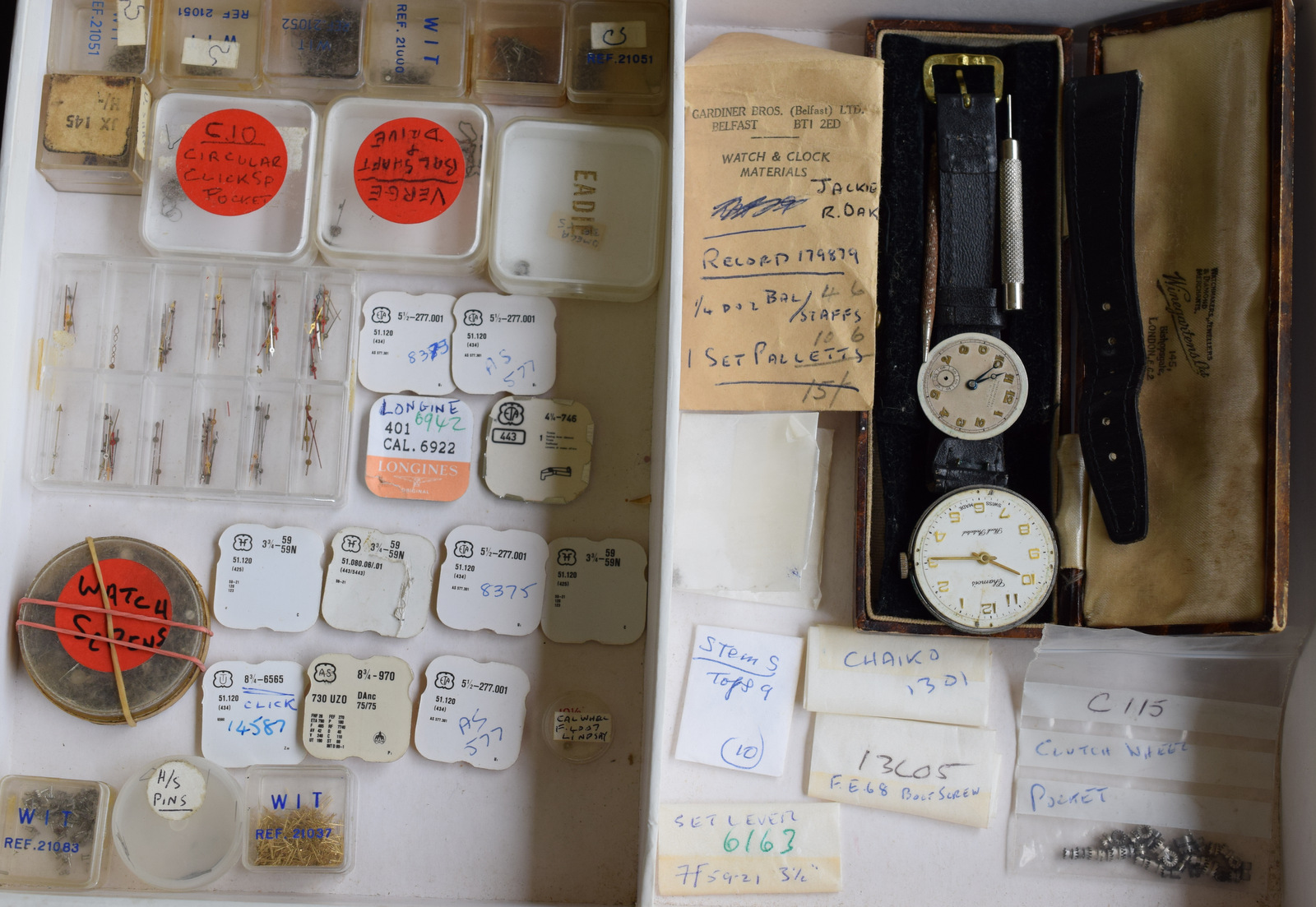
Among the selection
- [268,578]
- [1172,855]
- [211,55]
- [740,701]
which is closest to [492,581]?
[268,578]

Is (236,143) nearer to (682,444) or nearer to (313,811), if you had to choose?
(682,444)

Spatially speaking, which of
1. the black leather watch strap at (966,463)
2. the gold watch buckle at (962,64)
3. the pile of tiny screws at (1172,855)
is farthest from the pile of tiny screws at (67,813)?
the gold watch buckle at (962,64)

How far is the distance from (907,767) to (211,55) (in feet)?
4.71

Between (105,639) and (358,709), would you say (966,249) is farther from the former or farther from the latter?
(105,639)

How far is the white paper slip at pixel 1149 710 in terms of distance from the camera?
1.25 meters

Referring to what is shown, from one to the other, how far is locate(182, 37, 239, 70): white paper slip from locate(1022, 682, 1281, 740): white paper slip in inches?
57.6

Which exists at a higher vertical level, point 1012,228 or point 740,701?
point 1012,228

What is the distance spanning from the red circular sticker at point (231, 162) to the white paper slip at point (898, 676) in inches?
39.9

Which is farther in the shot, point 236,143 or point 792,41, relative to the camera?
point 792,41

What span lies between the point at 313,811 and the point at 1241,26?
1672 mm

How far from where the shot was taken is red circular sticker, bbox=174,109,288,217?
1175mm

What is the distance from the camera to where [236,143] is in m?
1.18

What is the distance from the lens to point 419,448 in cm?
117

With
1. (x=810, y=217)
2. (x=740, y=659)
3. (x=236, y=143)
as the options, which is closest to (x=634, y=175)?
(x=810, y=217)
